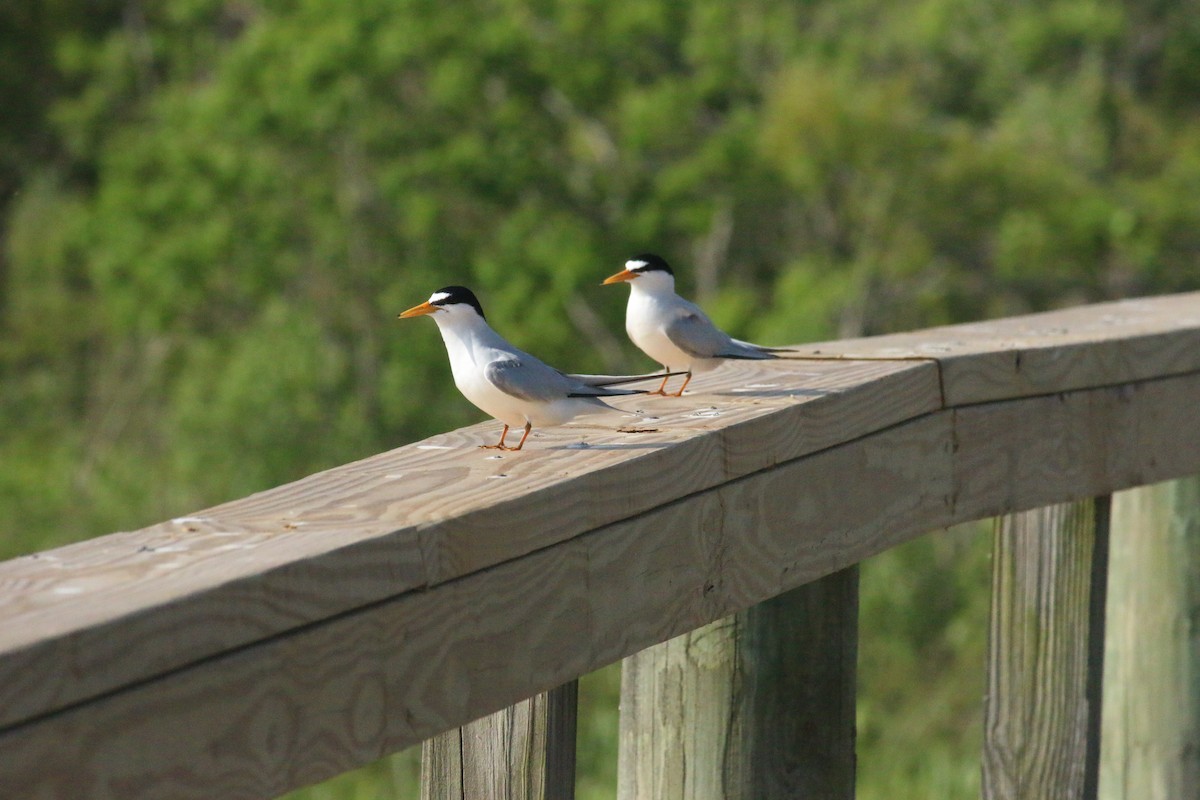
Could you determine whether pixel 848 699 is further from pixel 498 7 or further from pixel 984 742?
pixel 498 7

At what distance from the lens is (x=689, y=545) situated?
1878 millimetres

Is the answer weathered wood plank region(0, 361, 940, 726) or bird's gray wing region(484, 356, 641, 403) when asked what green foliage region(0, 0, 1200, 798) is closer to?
bird's gray wing region(484, 356, 641, 403)

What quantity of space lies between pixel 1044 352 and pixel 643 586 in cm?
107

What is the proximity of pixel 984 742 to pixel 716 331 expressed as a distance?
116 centimetres

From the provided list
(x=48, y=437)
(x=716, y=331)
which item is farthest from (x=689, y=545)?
(x=48, y=437)

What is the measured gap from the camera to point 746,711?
2.20 metres

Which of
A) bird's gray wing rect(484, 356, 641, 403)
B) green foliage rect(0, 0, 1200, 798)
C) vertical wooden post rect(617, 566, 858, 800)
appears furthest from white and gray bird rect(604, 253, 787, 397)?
green foliage rect(0, 0, 1200, 798)

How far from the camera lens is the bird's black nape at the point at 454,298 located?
2.98 meters

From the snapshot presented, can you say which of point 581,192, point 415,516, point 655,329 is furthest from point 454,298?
point 581,192

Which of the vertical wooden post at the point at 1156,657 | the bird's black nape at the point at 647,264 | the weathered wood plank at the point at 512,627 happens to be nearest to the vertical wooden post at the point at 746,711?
the weathered wood plank at the point at 512,627

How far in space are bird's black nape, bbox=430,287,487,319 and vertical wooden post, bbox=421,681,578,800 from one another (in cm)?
129

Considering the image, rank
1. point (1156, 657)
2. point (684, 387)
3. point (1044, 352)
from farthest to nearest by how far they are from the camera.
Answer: point (1156, 657) → point (684, 387) → point (1044, 352)

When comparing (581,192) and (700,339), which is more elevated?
(581,192)

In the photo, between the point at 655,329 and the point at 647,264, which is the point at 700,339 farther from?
the point at 647,264
